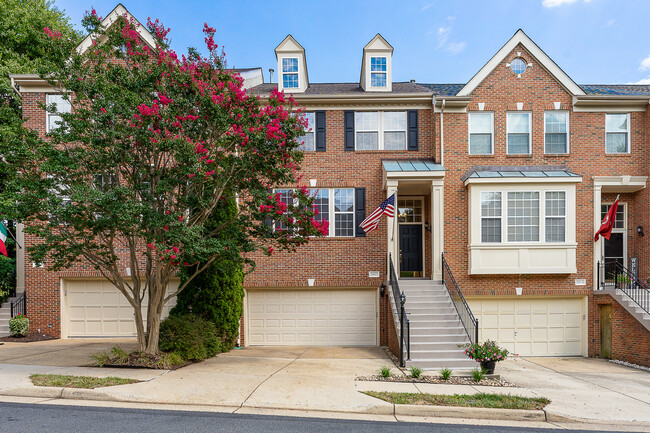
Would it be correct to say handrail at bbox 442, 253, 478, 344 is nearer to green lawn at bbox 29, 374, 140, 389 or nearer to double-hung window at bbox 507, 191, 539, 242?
double-hung window at bbox 507, 191, 539, 242

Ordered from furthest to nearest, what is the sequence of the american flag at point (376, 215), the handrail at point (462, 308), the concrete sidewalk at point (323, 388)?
the american flag at point (376, 215) → the handrail at point (462, 308) → the concrete sidewalk at point (323, 388)

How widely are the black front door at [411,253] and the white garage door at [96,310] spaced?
8038 millimetres

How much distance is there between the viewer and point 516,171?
43.7ft

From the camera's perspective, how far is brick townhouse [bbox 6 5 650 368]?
1278 centimetres

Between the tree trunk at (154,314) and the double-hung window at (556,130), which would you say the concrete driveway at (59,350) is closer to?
the tree trunk at (154,314)

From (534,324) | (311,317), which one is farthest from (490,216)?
(311,317)

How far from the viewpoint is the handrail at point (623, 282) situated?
39.7ft

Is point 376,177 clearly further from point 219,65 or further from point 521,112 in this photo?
point 219,65

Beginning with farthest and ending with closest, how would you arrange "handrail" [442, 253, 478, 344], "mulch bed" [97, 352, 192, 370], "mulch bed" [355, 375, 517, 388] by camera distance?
"handrail" [442, 253, 478, 344]
"mulch bed" [97, 352, 192, 370]
"mulch bed" [355, 375, 517, 388]

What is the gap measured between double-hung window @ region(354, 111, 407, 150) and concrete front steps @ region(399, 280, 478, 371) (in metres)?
4.73

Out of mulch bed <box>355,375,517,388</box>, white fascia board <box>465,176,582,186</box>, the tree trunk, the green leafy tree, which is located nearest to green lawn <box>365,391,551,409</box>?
mulch bed <box>355,375,517,388</box>

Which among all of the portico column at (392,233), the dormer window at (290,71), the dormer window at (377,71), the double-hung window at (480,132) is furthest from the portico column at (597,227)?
the dormer window at (290,71)

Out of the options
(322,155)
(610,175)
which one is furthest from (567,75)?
(322,155)

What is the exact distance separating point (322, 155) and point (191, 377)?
815 centimetres
